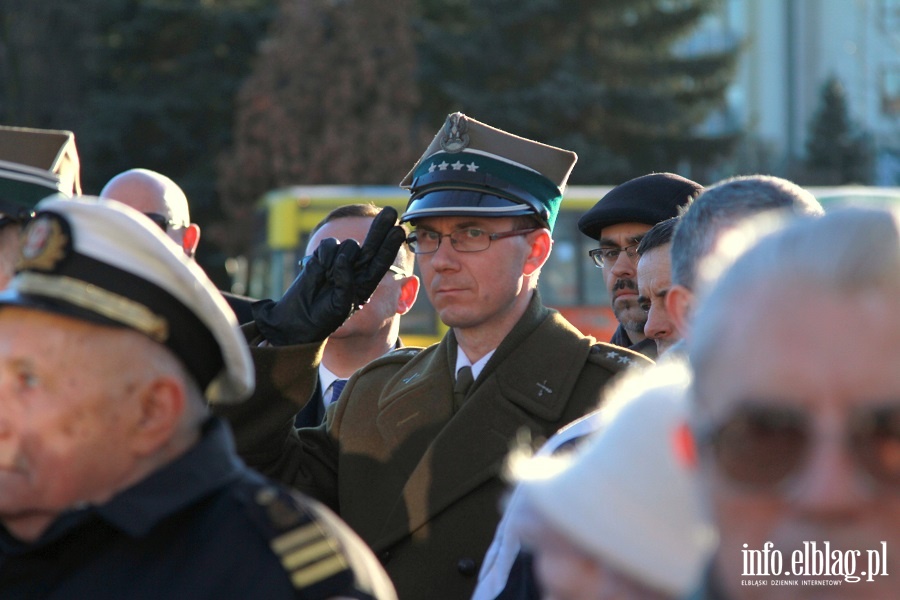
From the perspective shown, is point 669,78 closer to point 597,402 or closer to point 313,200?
point 313,200

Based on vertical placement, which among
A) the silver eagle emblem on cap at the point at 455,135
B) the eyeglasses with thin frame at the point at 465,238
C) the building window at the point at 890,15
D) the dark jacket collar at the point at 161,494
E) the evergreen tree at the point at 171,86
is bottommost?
the building window at the point at 890,15

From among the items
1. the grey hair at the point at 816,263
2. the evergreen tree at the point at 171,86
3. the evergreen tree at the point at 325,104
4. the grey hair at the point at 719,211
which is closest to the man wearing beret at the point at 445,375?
the grey hair at the point at 719,211

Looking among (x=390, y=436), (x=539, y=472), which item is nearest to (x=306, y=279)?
(x=390, y=436)

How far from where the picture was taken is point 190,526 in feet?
7.16

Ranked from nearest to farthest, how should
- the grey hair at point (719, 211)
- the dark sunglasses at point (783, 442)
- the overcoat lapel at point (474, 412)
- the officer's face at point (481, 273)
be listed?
1. the dark sunglasses at point (783, 442)
2. the grey hair at point (719, 211)
3. the overcoat lapel at point (474, 412)
4. the officer's face at point (481, 273)

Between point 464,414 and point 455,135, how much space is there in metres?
0.96

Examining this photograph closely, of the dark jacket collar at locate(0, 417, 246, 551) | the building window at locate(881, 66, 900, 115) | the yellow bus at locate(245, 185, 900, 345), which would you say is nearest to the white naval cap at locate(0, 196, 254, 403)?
the dark jacket collar at locate(0, 417, 246, 551)

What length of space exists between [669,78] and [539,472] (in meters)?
30.7

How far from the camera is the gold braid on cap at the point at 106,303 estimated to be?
7.25 ft

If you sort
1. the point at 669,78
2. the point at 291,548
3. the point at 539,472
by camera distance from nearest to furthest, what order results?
1. the point at 539,472
2. the point at 291,548
3. the point at 669,78

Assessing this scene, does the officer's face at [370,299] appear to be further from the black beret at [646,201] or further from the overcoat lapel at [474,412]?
the overcoat lapel at [474,412]

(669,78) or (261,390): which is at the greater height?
(261,390)

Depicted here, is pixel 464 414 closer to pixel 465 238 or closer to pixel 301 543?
pixel 465 238

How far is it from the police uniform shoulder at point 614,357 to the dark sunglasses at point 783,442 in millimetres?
2149
